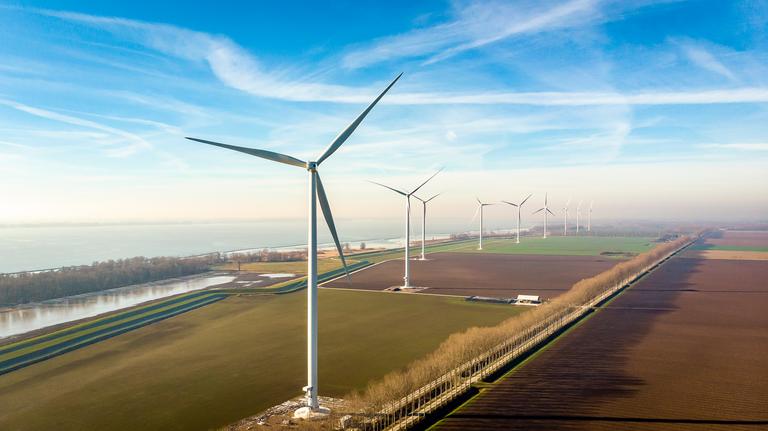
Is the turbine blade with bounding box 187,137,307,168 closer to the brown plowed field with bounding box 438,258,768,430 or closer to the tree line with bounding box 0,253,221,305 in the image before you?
the brown plowed field with bounding box 438,258,768,430

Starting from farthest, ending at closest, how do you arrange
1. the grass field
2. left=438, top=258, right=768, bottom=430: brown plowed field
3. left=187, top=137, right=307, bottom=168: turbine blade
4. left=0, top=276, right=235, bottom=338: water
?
the grass field < left=0, top=276, right=235, bottom=338: water < left=438, top=258, right=768, bottom=430: brown plowed field < left=187, top=137, right=307, bottom=168: turbine blade

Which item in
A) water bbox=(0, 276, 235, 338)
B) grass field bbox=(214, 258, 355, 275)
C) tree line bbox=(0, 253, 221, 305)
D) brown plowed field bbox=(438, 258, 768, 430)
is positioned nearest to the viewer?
brown plowed field bbox=(438, 258, 768, 430)

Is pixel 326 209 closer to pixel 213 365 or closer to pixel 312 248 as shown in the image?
pixel 312 248

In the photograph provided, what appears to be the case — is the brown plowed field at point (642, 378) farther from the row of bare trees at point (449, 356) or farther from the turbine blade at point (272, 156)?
the turbine blade at point (272, 156)

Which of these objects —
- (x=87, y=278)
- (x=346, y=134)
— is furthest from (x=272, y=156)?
(x=87, y=278)

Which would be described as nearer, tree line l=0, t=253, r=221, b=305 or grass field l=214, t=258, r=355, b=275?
tree line l=0, t=253, r=221, b=305

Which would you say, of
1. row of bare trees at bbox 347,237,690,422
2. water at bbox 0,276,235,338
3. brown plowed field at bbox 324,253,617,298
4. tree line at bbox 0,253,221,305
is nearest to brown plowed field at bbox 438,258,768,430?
row of bare trees at bbox 347,237,690,422
